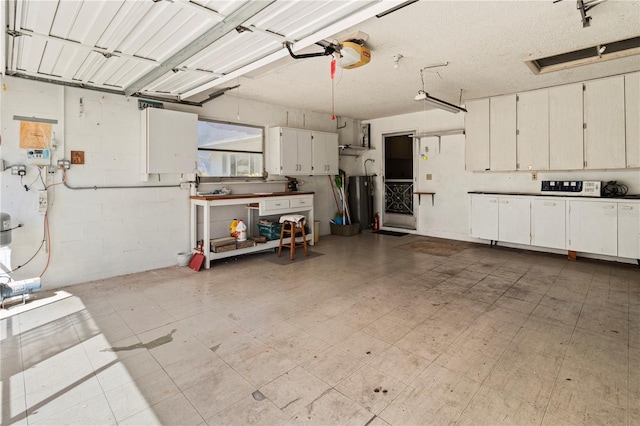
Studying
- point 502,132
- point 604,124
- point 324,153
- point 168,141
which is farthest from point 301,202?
point 604,124

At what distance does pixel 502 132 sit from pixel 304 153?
367 cm

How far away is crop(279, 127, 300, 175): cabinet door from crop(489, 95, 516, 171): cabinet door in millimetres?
3641

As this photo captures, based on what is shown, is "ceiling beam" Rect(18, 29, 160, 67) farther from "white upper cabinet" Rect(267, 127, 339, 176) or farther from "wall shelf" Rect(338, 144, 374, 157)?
"wall shelf" Rect(338, 144, 374, 157)

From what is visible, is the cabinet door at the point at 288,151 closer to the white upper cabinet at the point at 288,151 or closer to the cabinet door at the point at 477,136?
the white upper cabinet at the point at 288,151

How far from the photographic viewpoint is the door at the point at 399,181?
7.90m

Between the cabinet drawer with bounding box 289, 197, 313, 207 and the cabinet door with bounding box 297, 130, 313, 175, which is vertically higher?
the cabinet door with bounding box 297, 130, 313, 175

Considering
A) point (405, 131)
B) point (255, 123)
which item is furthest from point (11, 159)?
point (405, 131)

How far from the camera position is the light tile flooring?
6.32ft

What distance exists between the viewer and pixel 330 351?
2572 mm

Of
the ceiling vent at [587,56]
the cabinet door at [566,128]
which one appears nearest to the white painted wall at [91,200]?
the ceiling vent at [587,56]

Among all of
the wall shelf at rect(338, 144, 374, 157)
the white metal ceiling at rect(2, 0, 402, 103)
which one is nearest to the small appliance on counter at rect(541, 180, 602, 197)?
the wall shelf at rect(338, 144, 374, 157)

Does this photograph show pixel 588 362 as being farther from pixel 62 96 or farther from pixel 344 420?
pixel 62 96

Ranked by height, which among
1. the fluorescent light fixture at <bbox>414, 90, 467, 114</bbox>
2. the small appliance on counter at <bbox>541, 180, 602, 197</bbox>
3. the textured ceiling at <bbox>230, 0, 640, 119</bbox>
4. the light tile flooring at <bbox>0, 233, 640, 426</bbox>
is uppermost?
the textured ceiling at <bbox>230, 0, 640, 119</bbox>

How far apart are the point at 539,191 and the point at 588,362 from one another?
4220 mm
